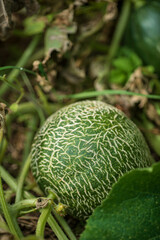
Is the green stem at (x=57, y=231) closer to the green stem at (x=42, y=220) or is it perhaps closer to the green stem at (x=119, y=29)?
the green stem at (x=42, y=220)

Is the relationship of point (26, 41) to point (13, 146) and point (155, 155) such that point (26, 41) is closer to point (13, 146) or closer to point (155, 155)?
point (13, 146)

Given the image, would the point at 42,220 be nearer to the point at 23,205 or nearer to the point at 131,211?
the point at 23,205

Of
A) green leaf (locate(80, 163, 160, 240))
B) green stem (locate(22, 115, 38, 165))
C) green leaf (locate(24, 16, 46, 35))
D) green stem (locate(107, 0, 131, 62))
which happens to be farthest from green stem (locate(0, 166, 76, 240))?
green stem (locate(107, 0, 131, 62))

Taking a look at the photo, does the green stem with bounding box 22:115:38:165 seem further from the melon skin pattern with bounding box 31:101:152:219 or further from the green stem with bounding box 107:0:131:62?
the green stem with bounding box 107:0:131:62

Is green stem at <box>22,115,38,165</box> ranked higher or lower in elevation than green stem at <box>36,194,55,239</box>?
higher

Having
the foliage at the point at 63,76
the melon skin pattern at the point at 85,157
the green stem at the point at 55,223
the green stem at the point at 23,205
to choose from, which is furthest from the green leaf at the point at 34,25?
the green stem at the point at 23,205

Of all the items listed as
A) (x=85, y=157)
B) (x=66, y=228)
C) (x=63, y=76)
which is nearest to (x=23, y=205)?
(x=66, y=228)

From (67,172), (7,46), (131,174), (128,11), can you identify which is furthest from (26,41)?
(131,174)
